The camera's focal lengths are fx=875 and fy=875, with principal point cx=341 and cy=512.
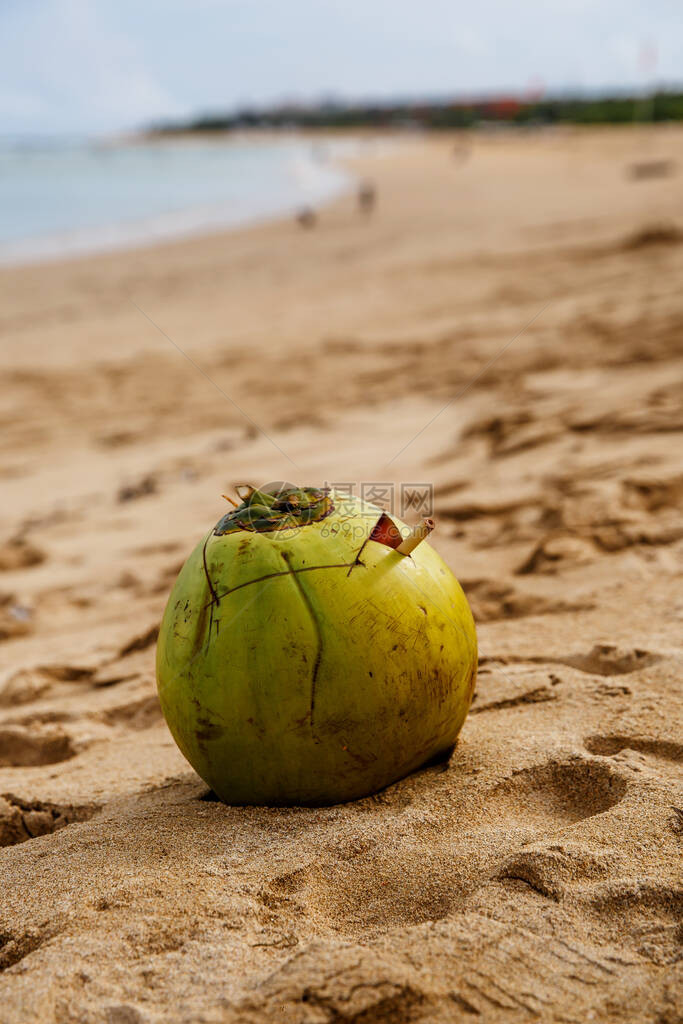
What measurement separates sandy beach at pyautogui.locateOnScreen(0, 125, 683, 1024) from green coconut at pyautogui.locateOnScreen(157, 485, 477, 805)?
11 centimetres

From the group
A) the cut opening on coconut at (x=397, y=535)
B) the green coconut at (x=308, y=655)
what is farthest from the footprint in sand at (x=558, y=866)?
the cut opening on coconut at (x=397, y=535)

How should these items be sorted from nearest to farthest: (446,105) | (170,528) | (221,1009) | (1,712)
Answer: (221,1009) < (1,712) < (170,528) < (446,105)

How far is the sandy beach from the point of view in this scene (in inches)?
46.9

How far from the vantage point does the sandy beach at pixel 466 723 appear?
3.91ft

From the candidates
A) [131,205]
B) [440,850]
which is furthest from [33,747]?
[131,205]

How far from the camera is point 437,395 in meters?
4.95

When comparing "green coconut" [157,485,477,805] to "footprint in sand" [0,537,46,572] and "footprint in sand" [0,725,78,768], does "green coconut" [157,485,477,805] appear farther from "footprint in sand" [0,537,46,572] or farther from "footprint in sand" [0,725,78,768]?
"footprint in sand" [0,537,46,572]

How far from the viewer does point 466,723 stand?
1.83 m

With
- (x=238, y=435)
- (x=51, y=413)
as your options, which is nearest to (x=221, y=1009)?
(x=238, y=435)

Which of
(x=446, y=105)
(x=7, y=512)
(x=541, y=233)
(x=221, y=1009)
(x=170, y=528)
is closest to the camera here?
(x=221, y=1009)

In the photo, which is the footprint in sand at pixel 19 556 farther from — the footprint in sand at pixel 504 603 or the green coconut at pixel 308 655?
the green coconut at pixel 308 655

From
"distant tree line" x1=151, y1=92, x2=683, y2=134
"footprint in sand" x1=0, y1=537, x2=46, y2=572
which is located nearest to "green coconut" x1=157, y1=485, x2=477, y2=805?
"footprint in sand" x1=0, y1=537, x2=46, y2=572

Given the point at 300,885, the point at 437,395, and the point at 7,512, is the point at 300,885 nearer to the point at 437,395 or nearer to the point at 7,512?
the point at 7,512

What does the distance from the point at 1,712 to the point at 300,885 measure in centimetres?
132
